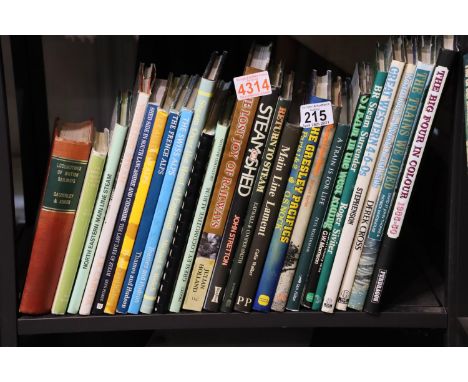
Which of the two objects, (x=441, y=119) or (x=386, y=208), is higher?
(x=441, y=119)

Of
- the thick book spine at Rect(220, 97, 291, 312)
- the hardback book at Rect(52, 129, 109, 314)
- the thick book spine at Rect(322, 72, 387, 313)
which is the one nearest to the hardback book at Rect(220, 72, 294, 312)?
the thick book spine at Rect(220, 97, 291, 312)

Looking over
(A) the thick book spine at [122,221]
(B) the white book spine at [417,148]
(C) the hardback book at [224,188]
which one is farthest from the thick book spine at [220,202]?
(B) the white book spine at [417,148]

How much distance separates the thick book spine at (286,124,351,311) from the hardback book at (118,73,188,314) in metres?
0.21

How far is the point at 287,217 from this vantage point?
90 cm

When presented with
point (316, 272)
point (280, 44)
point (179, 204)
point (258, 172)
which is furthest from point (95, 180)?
point (280, 44)

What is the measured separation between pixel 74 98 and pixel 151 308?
518mm

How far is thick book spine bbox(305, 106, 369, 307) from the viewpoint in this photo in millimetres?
859

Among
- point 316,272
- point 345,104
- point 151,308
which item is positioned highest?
point 345,104

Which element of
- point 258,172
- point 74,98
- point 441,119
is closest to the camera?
point 258,172

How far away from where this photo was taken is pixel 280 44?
1.14 metres

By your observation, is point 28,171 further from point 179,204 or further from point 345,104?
point 345,104

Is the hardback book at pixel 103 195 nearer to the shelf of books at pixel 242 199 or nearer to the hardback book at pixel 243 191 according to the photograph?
the shelf of books at pixel 242 199

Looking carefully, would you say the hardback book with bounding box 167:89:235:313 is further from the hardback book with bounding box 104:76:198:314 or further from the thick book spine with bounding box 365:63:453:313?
the thick book spine with bounding box 365:63:453:313

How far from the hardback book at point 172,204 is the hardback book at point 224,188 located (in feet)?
0.15
